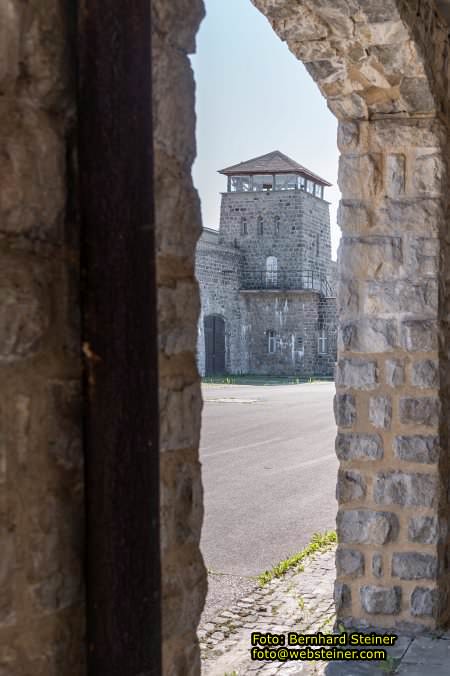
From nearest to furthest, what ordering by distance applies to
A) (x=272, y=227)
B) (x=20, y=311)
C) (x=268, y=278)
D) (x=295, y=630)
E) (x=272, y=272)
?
(x=20, y=311)
(x=295, y=630)
(x=268, y=278)
(x=272, y=272)
(x=272, y=227)

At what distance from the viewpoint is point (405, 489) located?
396 cm

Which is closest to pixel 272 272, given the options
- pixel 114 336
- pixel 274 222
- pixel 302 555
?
pixel 274 222

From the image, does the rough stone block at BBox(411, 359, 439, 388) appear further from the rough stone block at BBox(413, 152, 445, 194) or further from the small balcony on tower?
the small balcony on tower

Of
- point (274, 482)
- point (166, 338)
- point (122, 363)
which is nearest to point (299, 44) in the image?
point (166, 338)

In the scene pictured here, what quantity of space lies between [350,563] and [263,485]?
13.3 ft

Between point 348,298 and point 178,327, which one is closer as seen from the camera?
point 178,327

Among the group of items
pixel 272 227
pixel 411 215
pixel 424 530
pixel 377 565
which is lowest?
pixel 377 565

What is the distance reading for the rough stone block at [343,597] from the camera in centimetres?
398

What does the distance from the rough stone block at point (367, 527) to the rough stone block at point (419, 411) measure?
0.45m

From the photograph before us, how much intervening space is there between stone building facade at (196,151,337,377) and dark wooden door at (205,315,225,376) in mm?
39

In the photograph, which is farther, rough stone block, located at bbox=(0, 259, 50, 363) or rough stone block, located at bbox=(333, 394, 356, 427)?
rough stone block, located at bbox=(333, 394, 356, 427)

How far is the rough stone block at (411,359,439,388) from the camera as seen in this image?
395cm

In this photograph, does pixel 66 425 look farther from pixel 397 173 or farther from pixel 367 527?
pixel 397 173

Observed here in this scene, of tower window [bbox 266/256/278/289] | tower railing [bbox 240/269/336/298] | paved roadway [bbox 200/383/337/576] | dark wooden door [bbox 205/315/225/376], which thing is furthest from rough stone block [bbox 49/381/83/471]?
tower window [bbox 266/256/278/289]
